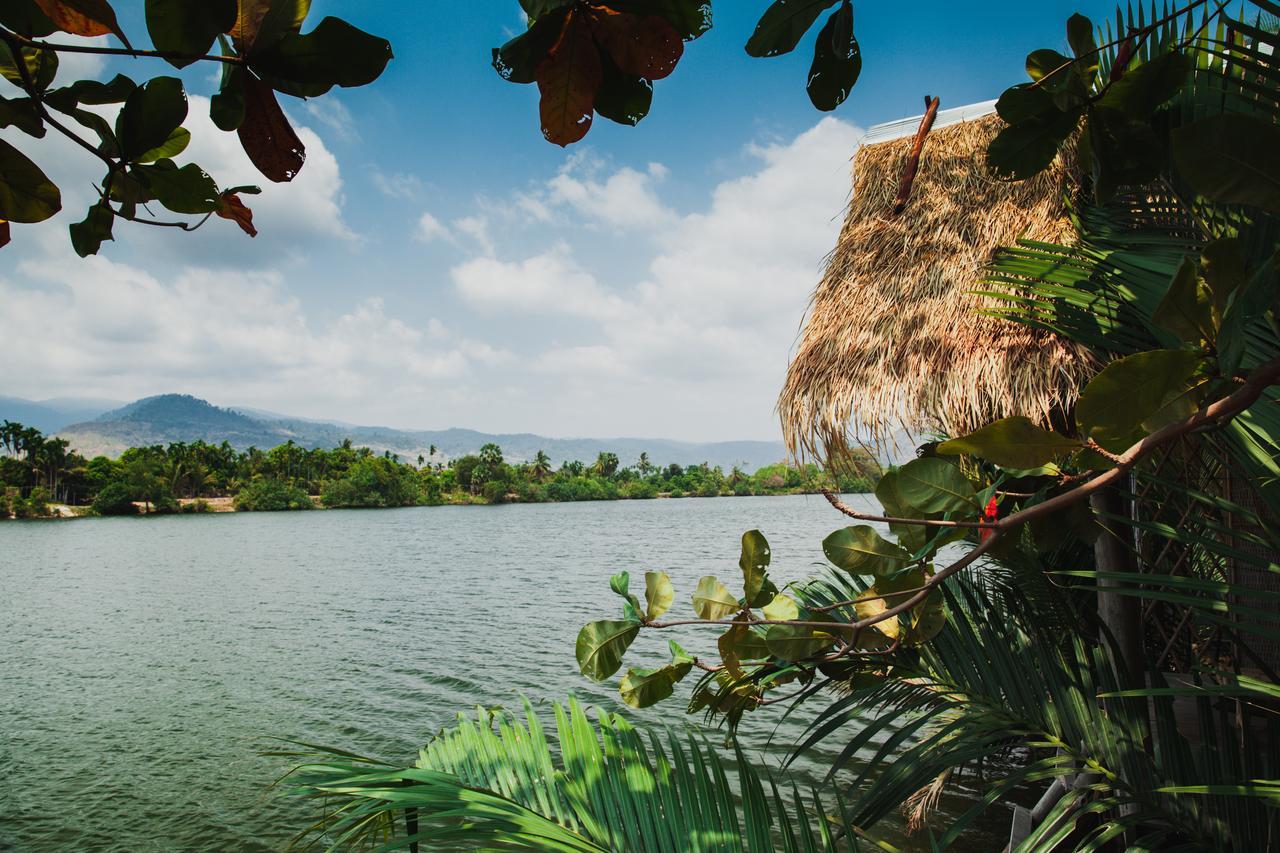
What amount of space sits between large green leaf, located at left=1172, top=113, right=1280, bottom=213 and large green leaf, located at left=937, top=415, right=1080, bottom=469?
181 millimetres

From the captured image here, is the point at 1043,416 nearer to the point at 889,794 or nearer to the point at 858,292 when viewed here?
the point at 858,292

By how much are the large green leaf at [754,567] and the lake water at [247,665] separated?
65.5 inches

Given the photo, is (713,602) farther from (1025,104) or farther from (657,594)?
(1025,104)

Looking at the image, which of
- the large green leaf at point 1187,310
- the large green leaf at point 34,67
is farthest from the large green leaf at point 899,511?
the large green leaf at point 34,67

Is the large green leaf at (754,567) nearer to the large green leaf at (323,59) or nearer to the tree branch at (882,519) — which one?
the tree branch at (882,519)

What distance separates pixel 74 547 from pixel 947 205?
111 feet

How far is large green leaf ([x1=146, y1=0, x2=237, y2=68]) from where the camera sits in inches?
15.3

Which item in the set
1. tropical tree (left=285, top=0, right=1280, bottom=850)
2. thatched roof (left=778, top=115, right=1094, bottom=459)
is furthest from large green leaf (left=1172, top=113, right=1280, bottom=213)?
thatched roof (left=778, top=115, right=1094, bottom=459)

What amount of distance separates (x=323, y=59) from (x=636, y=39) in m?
0.19

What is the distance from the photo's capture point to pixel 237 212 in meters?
0.67

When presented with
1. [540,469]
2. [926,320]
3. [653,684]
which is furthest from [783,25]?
[540,469]

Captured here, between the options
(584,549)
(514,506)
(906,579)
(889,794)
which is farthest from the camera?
(514,506)

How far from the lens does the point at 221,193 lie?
0.62 meters

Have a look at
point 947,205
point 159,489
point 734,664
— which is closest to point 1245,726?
point 734,664
